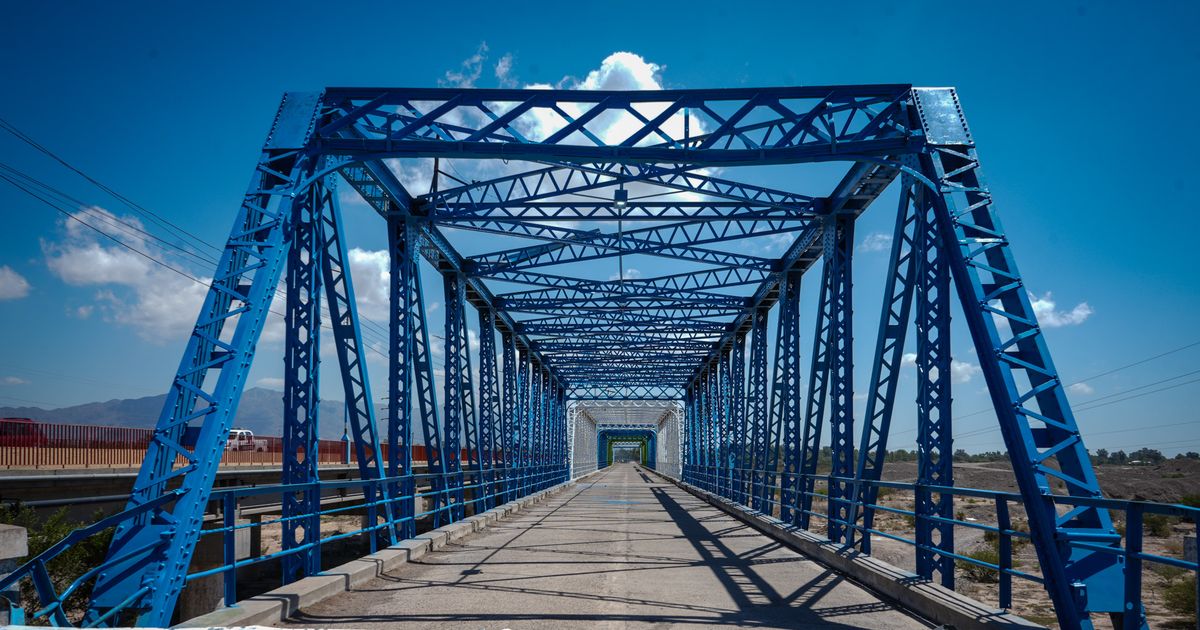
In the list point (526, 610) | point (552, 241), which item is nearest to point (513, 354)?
point (552, 241)

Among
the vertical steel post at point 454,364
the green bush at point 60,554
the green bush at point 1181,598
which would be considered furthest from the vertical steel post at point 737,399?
the green bush at point 60,554

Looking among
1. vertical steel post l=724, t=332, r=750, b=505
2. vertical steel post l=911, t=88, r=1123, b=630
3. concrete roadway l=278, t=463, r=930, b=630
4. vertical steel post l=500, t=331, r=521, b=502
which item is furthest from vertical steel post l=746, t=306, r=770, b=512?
vertical steel post l=911, t=88, r=1123, b=630

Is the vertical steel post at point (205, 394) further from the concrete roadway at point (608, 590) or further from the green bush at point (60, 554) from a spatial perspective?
the green bush at point (60, 554)

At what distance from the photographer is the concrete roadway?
7.96 metres

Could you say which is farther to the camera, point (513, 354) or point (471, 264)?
point (513, 354)

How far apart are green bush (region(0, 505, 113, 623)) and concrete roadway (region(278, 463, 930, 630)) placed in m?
7.26

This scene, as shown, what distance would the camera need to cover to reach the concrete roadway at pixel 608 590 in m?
7.96

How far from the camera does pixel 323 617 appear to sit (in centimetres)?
792

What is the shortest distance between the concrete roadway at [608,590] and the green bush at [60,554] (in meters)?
7.26

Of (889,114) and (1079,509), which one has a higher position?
(889,114)

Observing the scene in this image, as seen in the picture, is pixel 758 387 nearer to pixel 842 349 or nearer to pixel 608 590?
pixel 842 349

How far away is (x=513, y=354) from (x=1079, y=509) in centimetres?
2590

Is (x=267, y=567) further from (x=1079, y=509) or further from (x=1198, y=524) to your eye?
(x=1198, y=524)

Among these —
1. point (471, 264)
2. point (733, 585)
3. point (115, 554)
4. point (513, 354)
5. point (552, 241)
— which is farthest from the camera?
point (513, 354)
